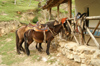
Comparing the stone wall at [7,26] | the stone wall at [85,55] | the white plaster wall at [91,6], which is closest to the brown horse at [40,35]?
the stone wall at [85,55]

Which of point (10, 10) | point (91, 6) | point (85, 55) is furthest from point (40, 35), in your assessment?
point (10, 10)

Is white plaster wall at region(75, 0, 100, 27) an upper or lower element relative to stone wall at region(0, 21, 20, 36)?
upper

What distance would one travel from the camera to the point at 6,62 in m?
4.74

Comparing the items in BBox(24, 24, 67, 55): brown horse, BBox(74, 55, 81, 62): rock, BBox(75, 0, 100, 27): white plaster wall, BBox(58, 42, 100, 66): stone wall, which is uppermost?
BBox(75, 0, 100, 27): white plaster wall

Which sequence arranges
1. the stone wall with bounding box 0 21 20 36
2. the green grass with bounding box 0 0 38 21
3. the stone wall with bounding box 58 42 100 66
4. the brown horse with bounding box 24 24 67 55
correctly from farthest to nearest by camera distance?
the green grass with bounding box 0 0 38 21
the stone wall with bounding box 0 21 20 36
the brown horse with bounding box 24 24 67 55
the stone wall with bounding box 58 42 100 66

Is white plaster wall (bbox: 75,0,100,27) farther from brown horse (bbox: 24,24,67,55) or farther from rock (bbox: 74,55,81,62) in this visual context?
rock (bbox: 74,55,81,62)

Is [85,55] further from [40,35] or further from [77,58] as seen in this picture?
[40,35]

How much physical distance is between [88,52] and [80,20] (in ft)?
4.71

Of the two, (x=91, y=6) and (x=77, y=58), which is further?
(x=91, y=6)

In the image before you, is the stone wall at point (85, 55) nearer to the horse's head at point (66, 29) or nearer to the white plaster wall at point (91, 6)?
the horse's head at point (66, 29)

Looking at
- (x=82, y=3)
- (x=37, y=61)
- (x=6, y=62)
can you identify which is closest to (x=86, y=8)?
(x=82, y=3)

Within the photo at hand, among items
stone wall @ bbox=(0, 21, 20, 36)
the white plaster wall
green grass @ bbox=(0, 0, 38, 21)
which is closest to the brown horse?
the white plaster wall

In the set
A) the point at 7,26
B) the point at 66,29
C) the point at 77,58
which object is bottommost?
the point at 77,58

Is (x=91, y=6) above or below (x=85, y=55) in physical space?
above
